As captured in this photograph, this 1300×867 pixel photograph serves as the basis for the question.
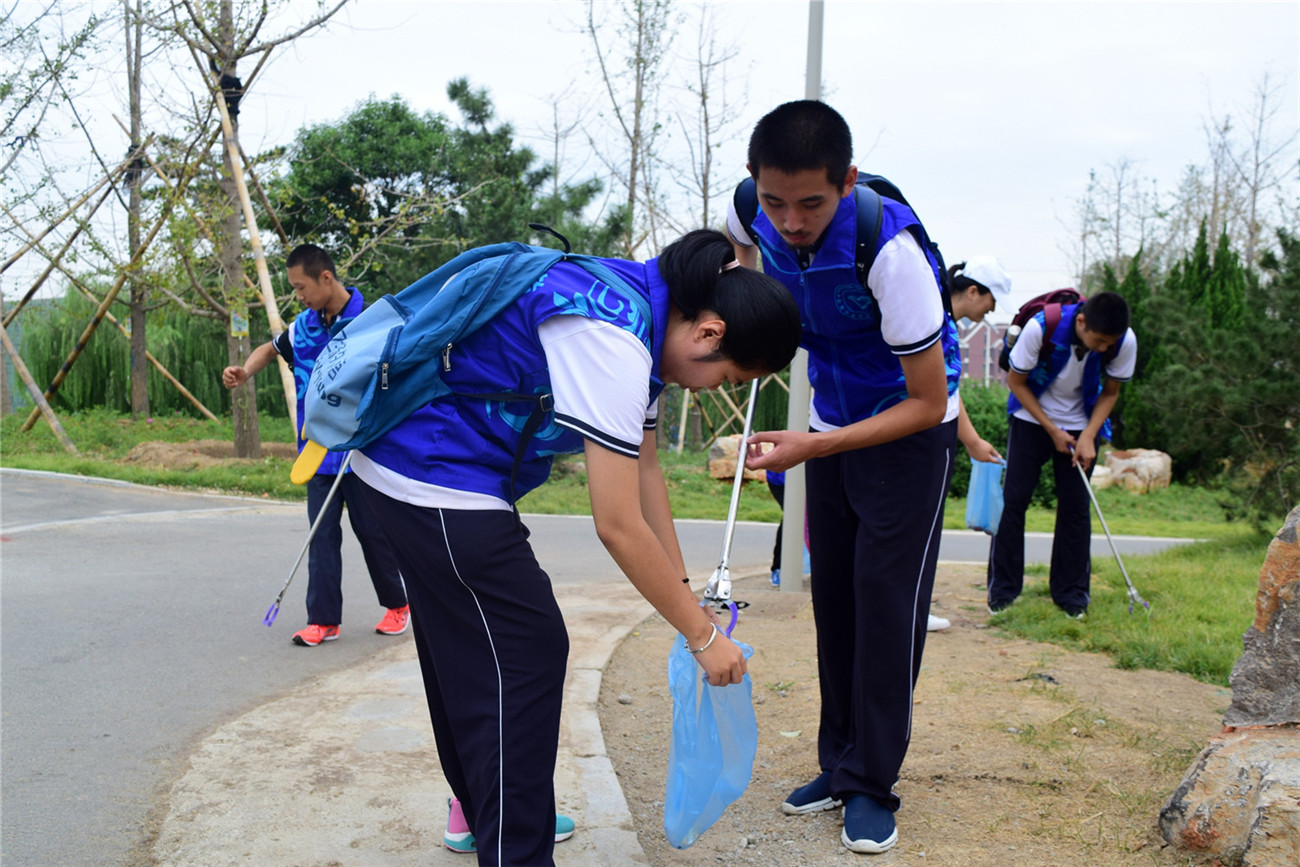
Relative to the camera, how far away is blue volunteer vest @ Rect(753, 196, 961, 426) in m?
2.73

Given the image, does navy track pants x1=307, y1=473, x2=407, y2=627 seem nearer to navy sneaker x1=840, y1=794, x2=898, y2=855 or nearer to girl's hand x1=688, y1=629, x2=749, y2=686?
navy sneaker x1=840, y1=794, x2=898, y2=855

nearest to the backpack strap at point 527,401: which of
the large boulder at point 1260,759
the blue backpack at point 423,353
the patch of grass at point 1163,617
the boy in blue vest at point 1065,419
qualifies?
the blue backpack at point 423,353

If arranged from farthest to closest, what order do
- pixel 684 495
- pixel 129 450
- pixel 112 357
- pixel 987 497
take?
pixel 112 357 < pixel 129 450 < pixel 684 495 < pixel 987 497

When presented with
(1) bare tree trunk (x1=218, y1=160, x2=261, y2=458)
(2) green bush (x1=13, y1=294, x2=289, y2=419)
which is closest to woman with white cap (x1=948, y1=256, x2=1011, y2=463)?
(1) bare tree trunk (x1=218, y1=160, x2=261, y2=458)

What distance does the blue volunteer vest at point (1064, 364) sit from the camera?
5648mm

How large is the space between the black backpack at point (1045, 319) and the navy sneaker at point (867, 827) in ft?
11.3

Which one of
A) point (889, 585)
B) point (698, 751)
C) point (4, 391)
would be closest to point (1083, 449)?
point (889, 585)

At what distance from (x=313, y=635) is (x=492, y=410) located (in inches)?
132

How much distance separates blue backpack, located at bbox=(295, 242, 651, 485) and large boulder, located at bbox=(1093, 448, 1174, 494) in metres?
15.3

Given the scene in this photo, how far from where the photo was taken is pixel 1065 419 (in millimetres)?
5766

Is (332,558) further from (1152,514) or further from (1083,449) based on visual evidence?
(1152,514)

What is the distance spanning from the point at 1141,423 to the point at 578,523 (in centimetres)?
1148

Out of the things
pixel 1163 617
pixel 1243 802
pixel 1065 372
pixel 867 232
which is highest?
pixel 867 232

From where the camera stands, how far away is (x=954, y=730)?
12.1ft
